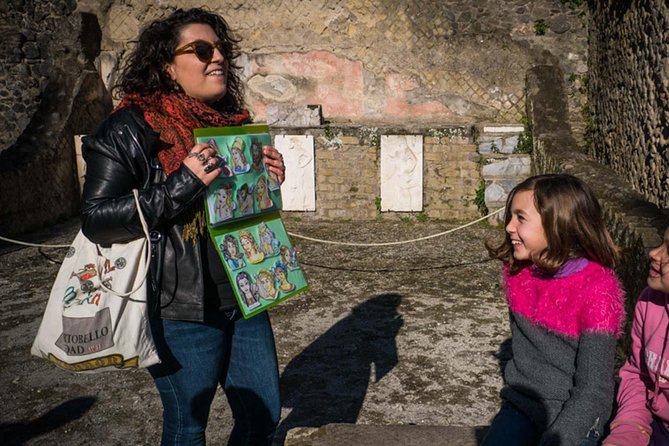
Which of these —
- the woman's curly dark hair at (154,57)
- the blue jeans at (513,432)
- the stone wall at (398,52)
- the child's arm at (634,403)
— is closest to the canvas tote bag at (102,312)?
the woman's curly dark hair at (154,57)

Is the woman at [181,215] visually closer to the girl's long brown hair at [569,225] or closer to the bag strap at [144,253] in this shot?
the bag strap at [144,253]

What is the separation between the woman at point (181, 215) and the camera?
6.64 ft

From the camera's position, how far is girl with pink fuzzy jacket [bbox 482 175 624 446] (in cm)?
193

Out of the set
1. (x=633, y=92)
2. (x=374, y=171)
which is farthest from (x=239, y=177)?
(x=374, y=171)

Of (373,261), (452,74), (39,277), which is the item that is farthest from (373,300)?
(452,74)

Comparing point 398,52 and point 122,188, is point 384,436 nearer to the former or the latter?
point 122,188

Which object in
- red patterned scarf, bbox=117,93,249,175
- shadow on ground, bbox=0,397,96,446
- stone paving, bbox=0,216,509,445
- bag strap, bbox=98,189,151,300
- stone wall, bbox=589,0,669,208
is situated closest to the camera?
bag strap, bbox=98,189,151,300

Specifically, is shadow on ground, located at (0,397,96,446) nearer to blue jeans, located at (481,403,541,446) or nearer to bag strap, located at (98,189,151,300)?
bag strap, located at (98,189,151,300)

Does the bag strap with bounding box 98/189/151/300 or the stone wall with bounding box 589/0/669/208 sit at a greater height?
the stone wall with bounding box 589/0/669/208

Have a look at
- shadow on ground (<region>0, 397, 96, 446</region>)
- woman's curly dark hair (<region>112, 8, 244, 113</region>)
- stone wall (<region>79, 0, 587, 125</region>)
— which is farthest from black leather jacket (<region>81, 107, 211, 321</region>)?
stone wall (<region>79, 0, 587, 125</region>)

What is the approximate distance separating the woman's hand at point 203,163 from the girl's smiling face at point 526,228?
906 mm

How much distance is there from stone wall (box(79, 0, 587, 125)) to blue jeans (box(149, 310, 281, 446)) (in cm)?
732

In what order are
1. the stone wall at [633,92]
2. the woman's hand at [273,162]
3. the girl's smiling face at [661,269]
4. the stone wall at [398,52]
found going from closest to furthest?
the girl's smiling face at [661,269] < the woman's hand at [273,162] < the stone wall at [633,92] < the stone wall at [398,52]

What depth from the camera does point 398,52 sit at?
9242 millimetres
